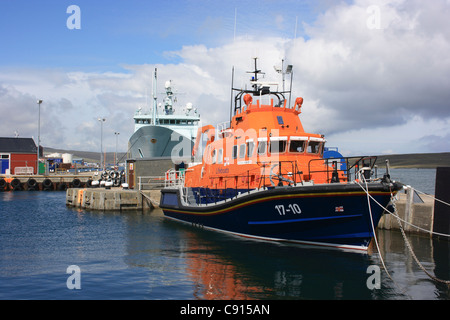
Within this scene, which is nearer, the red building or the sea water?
the sea water

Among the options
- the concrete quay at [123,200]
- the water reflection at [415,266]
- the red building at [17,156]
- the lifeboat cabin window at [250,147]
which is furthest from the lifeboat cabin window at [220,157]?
the red building at [17,156]

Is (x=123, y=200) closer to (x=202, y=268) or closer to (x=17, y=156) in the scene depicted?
(x=202, y=268)

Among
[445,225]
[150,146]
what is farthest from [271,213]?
[150,146]

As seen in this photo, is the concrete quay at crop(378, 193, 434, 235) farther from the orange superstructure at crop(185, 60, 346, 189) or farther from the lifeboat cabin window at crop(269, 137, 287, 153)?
the lifeboat cabin window at crop(269, 137, 287, 153)

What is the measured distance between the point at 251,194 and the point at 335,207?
241 centimetres

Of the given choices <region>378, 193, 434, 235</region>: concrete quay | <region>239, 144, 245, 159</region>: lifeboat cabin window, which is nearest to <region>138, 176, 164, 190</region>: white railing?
<region>239, 144, 245, 159</region>: lifeboat cabin window

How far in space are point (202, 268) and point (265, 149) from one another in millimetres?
4256

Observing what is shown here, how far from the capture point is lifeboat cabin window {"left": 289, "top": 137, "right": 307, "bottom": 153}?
39.2 feet

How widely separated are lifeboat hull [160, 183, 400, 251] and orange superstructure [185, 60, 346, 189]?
50 cm

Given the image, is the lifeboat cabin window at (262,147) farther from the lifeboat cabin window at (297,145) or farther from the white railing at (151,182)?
the white railing at (151,182)

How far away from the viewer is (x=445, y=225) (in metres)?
12.2

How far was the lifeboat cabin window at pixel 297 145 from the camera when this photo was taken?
1194 centimetres
